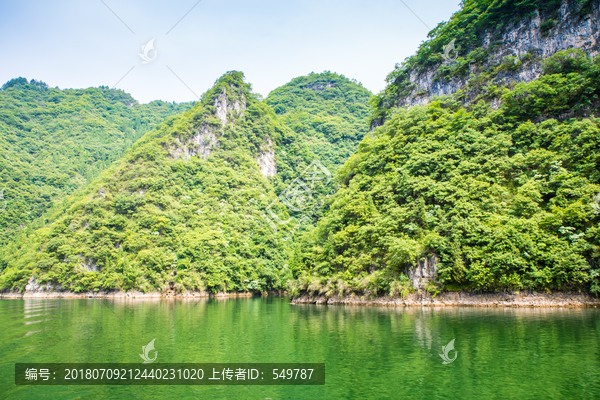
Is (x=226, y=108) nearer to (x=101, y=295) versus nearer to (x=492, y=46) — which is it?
(x=101, y=295)

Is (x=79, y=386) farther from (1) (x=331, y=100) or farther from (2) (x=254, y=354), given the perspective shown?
(1) (x=331, y=100)

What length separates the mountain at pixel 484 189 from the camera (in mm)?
30953

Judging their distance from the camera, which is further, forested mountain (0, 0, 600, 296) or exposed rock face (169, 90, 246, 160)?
exposed rock face (169, 90, 246, 160)

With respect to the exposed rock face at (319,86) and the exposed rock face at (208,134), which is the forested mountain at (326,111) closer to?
the exposed rock face at (319,86)

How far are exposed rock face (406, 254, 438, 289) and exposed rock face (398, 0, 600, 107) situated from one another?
1125 inches

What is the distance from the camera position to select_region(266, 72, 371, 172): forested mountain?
127 m

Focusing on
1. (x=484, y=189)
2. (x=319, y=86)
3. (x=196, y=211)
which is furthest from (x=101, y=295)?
(x=319, y=86)

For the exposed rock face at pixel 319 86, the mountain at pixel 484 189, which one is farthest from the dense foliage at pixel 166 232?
the exposed rock face at pixel 319 86

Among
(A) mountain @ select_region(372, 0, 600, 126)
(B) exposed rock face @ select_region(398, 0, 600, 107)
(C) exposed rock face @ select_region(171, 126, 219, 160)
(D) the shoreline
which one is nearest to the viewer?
(B) exposed rock face @ select_region(398, 0, 600, 107)

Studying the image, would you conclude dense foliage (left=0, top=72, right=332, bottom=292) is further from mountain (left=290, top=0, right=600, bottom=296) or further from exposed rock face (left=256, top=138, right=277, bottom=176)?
mountain (left=290, top=0, right=600, bottom=296)

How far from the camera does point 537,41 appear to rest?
48.1m

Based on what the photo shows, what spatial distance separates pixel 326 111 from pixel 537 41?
107m

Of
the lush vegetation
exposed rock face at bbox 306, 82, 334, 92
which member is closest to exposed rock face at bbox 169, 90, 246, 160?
the lush vegetation

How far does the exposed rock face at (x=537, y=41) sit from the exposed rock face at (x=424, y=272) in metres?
28.6
